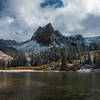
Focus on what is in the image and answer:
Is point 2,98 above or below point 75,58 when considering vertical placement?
below

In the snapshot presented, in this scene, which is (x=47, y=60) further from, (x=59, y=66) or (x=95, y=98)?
(x=95, y=98)

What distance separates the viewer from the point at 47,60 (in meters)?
198

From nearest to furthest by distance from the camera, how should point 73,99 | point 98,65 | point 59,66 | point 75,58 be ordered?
point 73,99 → point 98,65 → point 59,66 → point 75,58

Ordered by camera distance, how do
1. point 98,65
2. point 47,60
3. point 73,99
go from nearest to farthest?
1. point 73,99
2. point 98,65
3. point 47,60

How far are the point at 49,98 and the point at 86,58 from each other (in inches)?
5759

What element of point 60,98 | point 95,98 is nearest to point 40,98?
point 60,98

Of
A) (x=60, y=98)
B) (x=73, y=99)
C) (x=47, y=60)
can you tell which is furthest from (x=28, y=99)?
(x=47, y=60)

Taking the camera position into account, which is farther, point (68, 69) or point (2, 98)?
point (68, 69)

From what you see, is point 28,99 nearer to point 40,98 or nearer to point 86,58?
point 40,98

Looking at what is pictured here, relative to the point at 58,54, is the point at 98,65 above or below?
below

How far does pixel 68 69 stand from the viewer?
143 metres

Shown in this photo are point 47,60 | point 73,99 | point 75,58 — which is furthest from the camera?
point 47,60

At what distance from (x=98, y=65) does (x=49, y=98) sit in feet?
415

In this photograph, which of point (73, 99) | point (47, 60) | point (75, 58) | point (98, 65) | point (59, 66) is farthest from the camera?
point (47, 60)
